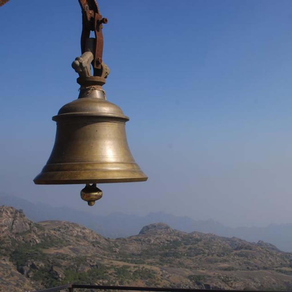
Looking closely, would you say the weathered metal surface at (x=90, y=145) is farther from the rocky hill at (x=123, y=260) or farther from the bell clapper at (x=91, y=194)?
the rocky hill at (x=123, y=260)

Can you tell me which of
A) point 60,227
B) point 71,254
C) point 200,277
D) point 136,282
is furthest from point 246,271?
point 60,227

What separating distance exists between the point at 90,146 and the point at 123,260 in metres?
52.6

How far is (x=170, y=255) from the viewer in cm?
5853

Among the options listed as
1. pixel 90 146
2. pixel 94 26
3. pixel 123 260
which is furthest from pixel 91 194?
pixel 123 260

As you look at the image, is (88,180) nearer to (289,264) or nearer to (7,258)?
(7,258)

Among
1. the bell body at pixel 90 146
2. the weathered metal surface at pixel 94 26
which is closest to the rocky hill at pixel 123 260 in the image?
the bell body at pixel 90 146

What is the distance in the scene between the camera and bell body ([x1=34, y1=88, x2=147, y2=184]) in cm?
232

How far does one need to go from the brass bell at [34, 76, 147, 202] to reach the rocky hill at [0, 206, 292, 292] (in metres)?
35.1

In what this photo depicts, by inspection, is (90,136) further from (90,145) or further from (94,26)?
(94,26)

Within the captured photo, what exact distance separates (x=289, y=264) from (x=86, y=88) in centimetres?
6308

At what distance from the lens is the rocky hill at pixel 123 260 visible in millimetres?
42188

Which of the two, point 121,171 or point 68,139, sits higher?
point 68,139

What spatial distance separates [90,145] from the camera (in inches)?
96.7

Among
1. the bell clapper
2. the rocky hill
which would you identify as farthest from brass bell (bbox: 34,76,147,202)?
the rocky hill
